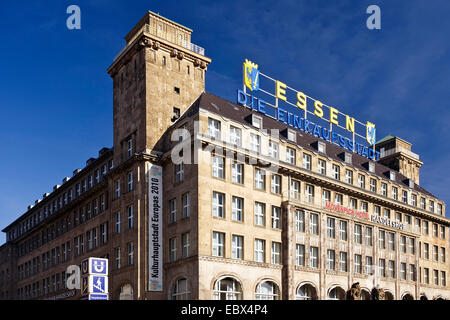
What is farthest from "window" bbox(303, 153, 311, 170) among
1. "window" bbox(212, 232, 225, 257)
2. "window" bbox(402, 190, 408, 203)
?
"window" bbox(402, 190, 408, 203)

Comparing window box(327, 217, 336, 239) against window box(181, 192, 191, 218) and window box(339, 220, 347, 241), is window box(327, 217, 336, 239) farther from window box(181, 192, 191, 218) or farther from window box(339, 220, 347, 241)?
window box(181, 192, 191, 218)

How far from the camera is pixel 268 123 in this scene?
213ft

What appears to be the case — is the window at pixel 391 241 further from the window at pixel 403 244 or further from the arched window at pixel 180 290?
the arched window at pixel 180 290

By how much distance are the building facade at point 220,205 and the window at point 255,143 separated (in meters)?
0.16

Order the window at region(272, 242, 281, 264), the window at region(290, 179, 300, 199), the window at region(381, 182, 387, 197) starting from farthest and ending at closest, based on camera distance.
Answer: the window at region(381, 182, 387, 197)
the window at region(290, 179, 300, 199)
the window at region(272, 242, 281, 264)

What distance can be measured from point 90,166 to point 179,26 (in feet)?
82.0

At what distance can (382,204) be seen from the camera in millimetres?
72812

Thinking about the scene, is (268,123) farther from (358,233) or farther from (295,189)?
(358,233)

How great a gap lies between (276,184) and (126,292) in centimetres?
2029

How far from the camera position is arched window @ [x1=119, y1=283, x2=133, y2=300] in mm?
55438

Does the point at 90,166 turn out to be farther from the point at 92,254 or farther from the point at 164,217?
the point at 164,217

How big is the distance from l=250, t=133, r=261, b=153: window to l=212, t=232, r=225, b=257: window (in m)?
11.0

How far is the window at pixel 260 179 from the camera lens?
56287mm

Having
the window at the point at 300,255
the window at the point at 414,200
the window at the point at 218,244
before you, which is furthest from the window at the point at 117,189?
the window at the point at 414,200
